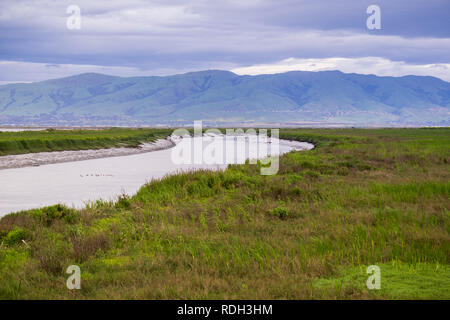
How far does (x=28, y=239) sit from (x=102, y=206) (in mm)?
5482

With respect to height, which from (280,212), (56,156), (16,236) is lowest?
(56,156)

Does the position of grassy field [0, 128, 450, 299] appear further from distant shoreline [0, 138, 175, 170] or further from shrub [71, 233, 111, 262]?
distant shoreline [0, 138, 175, 170]

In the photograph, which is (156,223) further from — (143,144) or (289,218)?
(143,144)

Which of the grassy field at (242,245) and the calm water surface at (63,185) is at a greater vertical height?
the grassy field at (242,245)

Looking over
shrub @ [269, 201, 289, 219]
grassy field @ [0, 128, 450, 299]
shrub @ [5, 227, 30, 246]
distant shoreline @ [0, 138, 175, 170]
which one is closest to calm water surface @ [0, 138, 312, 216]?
distant shoreline @ [0, 138, 175, 170]

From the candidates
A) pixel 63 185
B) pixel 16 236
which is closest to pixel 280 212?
pixel 16 236

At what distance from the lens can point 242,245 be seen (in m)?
12.5

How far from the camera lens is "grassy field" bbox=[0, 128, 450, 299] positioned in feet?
31.6

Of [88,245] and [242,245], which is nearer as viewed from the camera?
[242,245]

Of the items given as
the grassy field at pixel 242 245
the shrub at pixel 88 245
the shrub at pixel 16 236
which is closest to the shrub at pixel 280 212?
the grassy field at pixel 242 245

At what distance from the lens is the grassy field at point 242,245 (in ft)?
31.6

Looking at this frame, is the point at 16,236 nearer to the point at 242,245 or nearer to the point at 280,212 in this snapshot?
the point at 242,245

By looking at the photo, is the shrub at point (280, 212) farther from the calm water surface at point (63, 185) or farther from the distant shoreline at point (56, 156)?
the distant shoreline at point (56, 156)
